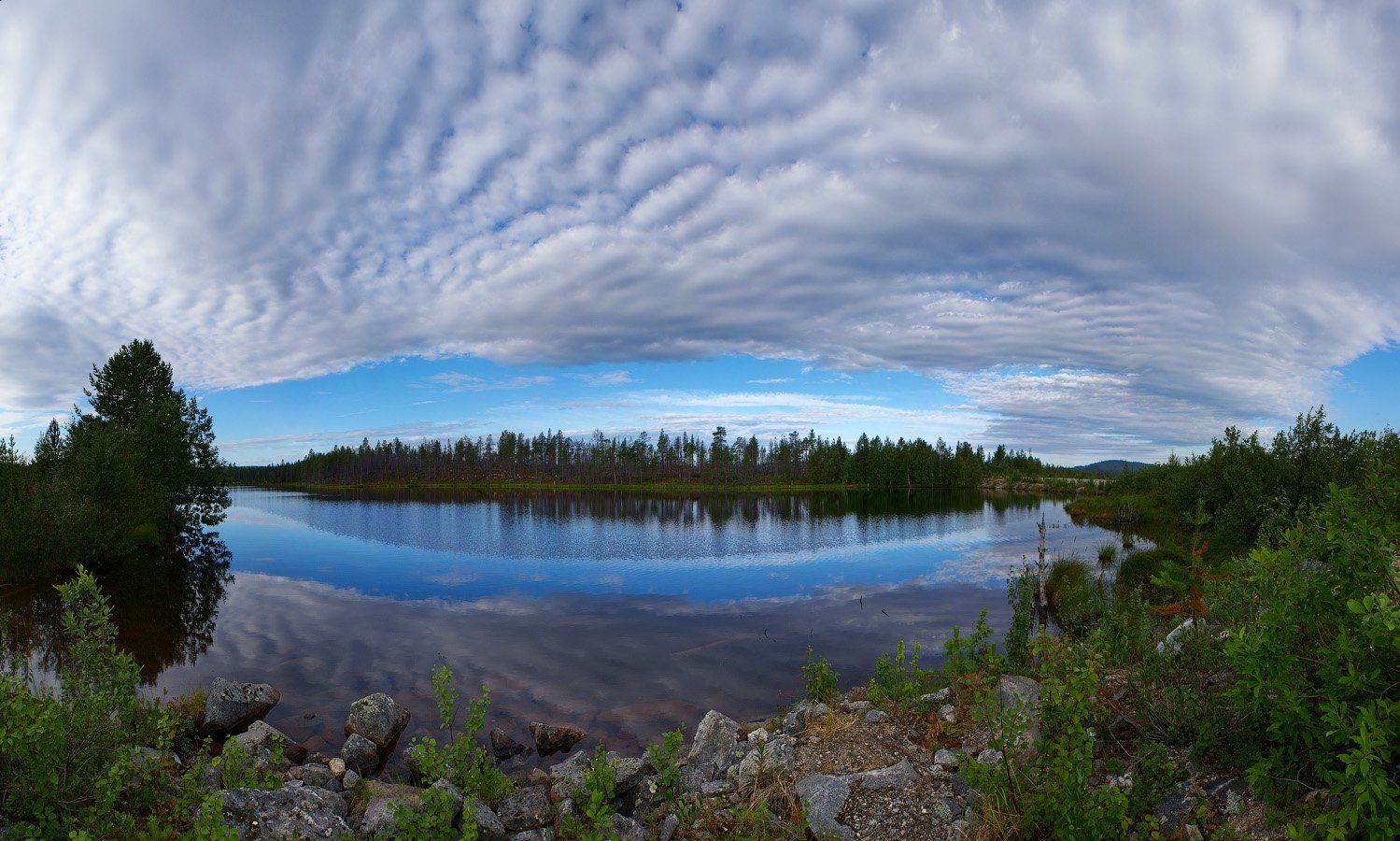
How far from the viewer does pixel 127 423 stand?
165 feet

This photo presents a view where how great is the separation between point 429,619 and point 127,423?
44.7 meters

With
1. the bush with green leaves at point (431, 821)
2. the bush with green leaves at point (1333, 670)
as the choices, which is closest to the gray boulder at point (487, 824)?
the bush with green leaves at point (431, 821)

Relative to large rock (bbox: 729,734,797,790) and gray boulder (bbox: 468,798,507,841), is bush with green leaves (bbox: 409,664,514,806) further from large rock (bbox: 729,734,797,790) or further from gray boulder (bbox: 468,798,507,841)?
large rock (bbox: 729,734,797,790)

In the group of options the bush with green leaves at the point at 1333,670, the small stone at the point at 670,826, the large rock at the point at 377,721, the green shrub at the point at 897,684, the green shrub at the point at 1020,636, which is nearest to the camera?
the bush with green leaves at the point at 1333,670

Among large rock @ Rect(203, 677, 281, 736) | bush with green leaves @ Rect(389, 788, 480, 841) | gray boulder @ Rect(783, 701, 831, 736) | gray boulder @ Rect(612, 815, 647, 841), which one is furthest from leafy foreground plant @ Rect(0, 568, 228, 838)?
gray boulder @ Rect(783, 701, 831, 736)

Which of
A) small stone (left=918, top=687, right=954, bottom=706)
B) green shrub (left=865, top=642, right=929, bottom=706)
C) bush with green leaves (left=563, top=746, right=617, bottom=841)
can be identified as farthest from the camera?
green shrub (left=865, top=642, right=929, bottom=706)

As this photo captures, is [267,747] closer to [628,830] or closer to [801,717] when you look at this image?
[628,830]

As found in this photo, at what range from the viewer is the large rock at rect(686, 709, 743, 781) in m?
9.88

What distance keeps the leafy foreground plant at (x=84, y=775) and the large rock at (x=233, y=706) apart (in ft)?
19.6

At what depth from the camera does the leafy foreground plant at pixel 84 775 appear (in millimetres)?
6328

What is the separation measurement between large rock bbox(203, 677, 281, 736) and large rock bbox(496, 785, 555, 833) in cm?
890

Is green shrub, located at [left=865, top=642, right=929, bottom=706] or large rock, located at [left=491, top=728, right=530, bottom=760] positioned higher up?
green shrub, located at [left=865, top=642, right=929, bottom=706]

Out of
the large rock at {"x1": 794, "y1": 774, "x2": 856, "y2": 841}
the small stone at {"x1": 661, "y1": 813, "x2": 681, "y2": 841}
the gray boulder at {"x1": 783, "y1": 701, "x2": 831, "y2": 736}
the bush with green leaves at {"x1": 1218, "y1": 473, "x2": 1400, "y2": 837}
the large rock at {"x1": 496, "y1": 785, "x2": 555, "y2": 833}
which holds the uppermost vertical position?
the bush with green leaves at {"x1": 1218, "y1": 473, "x2": 1400, "y2": 837}

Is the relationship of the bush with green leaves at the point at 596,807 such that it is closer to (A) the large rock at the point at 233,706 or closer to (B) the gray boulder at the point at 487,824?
(B) the gray boulder at the point at 487,824
